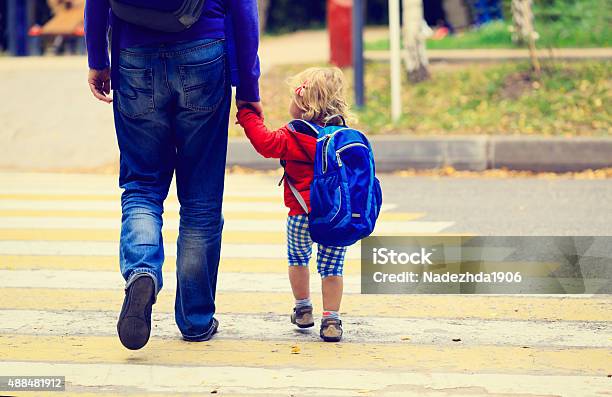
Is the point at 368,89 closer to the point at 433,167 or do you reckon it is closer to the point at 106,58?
the point at 433,167

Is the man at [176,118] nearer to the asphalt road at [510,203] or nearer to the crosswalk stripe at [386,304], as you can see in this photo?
the crosswalk stripe at [386,304]

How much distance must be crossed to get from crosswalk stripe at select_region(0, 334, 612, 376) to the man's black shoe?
0.16 meters

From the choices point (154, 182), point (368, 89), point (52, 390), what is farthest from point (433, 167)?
point (52, 390)

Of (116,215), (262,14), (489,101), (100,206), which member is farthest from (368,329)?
(262,14)

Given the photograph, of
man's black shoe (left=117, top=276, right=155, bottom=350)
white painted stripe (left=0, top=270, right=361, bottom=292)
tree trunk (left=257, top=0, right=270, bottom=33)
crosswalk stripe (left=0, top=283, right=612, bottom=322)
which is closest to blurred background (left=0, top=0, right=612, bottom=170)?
tree trunk (left=257, top=0, right=270, bottom=33)

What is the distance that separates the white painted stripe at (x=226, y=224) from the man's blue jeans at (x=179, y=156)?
9.26 ft

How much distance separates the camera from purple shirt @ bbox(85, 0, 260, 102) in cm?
462

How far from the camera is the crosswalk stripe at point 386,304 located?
5484mm

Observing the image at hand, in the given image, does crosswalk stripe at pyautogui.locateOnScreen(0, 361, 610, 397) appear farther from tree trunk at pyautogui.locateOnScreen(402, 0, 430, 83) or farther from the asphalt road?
tree trunk at pyautogui.locateOnScreen(402, 0, 430, 83)

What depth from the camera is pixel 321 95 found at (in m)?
4.92

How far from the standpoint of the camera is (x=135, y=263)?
4.56 meters

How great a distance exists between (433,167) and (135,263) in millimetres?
6304
